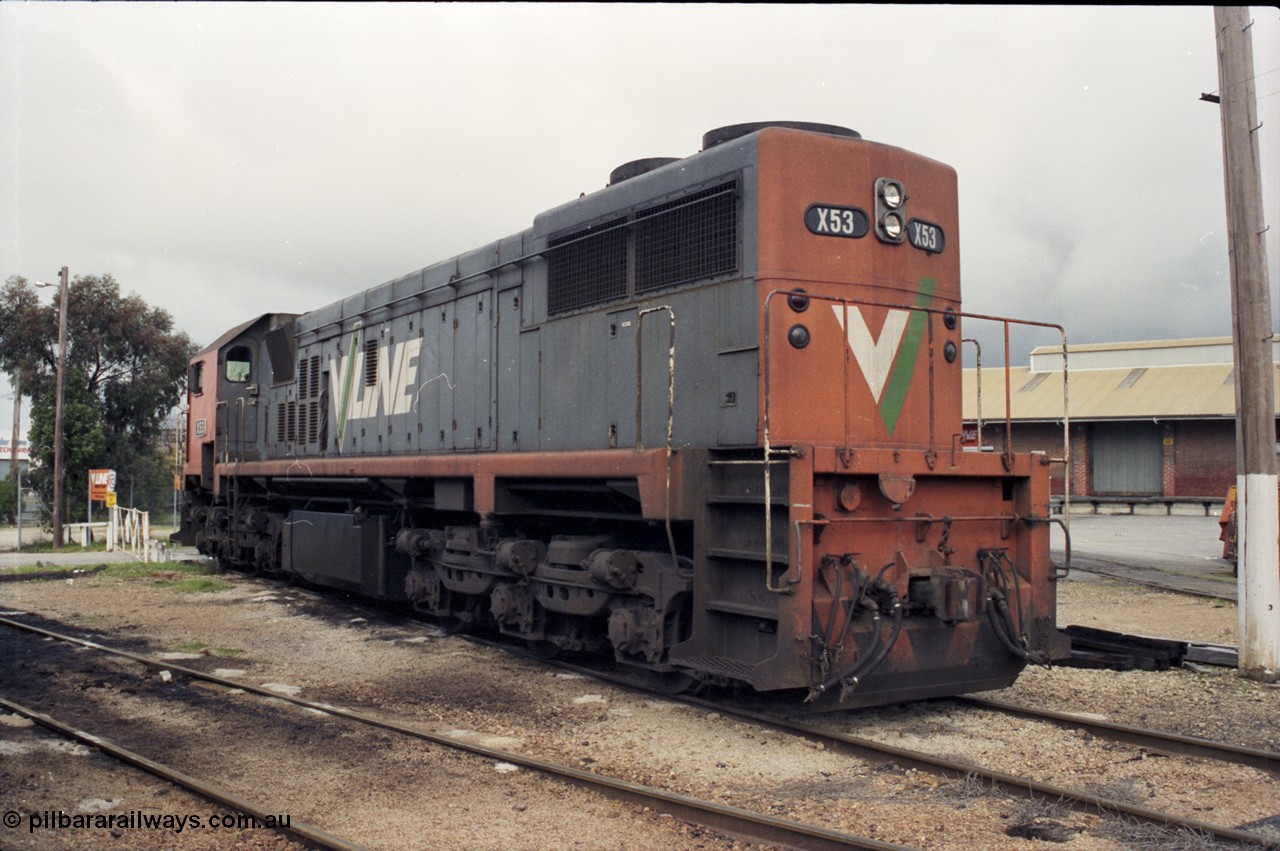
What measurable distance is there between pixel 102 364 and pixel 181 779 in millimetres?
33612

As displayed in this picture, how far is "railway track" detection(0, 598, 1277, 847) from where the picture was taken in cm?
434

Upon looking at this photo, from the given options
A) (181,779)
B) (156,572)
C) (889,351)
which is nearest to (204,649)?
(181,779)

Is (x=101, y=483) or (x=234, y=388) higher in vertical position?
(x=234, y=388)

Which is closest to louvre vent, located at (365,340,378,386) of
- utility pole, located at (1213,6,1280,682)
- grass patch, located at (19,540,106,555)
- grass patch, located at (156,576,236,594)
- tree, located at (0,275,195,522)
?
grass patch, located at (156,576,236,594)

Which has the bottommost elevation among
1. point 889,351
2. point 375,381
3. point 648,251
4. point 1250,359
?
point 889,351

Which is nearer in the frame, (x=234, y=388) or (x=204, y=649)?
(x=204, y=649)

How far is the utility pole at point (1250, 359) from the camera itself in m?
8.02

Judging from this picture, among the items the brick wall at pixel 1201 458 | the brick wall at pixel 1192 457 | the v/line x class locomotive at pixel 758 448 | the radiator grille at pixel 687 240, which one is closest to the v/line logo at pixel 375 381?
the v/line x class locomotive at pixel 758 448

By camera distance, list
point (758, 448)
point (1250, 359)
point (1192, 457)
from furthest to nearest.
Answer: point (1192, 457) → point (1250, 359) → point (758, 448)

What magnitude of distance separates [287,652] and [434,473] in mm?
2127

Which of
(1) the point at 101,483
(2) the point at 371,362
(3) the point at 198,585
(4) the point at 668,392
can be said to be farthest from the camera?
(1) the point at 101,483

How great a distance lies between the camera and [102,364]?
34.3 metres

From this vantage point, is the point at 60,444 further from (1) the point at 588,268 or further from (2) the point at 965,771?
(2) the point at 965,771

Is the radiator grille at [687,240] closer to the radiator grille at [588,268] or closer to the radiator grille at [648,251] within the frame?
the radiator grille at [648,251]
